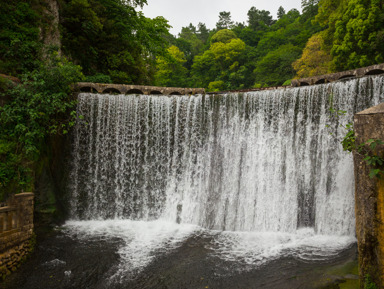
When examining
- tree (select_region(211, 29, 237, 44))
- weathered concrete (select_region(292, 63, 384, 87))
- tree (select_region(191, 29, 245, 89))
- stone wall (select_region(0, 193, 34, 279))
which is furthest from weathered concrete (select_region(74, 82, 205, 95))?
tree (select_region(211, 29, 237, 44))

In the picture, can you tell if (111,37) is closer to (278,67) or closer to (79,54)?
(79,54)

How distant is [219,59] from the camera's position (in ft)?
106

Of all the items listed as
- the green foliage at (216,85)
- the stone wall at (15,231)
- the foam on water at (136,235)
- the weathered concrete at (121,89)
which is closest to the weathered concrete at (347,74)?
the weathered concrete at (121,89)

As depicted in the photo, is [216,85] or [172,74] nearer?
[216,85]

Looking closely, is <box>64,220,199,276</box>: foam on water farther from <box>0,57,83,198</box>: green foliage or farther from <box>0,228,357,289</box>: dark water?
<box>0,57,83,198</box>: green foliage

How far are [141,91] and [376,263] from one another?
1066cm

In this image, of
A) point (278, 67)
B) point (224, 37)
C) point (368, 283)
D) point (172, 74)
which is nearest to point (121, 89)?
point (368, 283)

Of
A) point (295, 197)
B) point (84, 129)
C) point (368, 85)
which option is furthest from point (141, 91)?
point (368, 85)

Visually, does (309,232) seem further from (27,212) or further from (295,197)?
(27,212)

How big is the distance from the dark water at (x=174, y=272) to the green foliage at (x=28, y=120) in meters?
2.34

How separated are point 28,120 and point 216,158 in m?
6.58

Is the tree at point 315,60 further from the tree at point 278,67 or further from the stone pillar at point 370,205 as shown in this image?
the stone pillar at point 370,205

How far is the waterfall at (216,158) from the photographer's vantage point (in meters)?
8.41

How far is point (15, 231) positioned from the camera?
6758 mm
